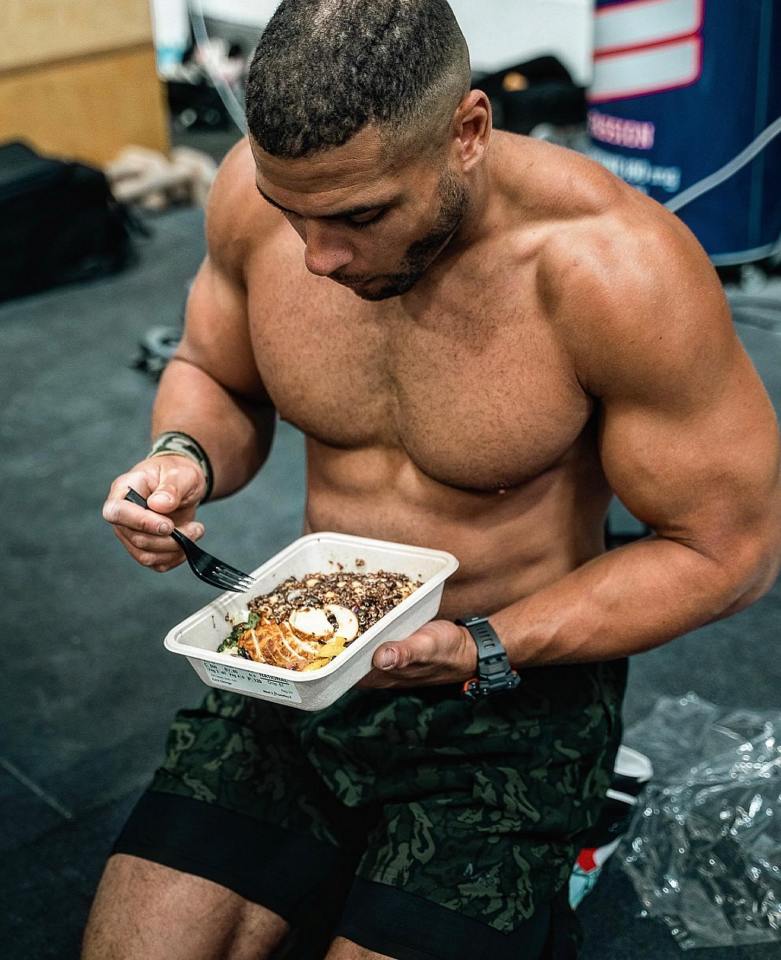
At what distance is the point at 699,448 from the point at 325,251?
42 centimetres

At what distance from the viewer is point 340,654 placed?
3.73ft

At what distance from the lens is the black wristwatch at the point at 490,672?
4.07 ft

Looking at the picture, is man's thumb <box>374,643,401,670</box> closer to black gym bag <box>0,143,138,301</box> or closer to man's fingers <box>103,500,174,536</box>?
man's fingers <box>103,500,174,536</box>

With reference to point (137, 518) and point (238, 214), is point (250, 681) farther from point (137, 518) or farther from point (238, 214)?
point (238, 214)

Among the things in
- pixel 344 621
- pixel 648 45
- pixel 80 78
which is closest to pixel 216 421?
pixel 344 621

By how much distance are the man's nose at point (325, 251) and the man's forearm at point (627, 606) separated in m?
0.43

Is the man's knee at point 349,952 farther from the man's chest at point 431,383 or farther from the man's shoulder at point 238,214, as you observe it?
the man's shoulder at point 238,214

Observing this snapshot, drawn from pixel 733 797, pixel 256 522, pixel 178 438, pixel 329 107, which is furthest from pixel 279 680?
pixel 256 522

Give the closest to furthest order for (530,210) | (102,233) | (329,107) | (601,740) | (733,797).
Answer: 1. (329,107)
2. (530,210)
3. (601,740)
4. (733,797)
5. (102,233)

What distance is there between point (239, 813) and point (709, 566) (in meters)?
0.59

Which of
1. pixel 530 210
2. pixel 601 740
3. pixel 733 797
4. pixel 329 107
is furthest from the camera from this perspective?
pixel 733 797

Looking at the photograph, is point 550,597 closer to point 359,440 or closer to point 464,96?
point 359,440

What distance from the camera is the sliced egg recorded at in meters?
1.18

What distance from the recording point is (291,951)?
4.67 feet
